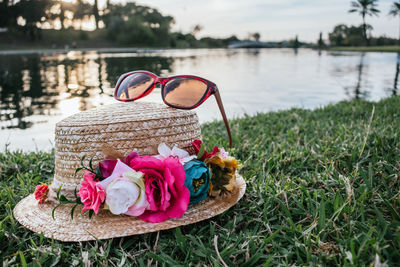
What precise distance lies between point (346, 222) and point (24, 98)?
6068 millimetres

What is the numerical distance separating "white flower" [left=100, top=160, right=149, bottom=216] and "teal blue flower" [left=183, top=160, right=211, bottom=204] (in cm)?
19

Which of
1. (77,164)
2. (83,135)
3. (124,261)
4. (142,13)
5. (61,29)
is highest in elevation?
(142,13)

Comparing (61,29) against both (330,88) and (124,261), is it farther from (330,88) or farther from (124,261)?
(124,261)

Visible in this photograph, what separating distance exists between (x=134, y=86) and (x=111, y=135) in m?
0.45

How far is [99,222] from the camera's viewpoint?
1307 mm

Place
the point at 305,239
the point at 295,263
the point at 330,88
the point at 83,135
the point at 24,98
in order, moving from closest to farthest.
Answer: the point at 295,263
the point at 305,239
the point at 83,135
the point at 24,98
the point at 330,88

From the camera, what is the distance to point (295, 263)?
1.20 m

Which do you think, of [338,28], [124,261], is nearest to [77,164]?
[124,261]

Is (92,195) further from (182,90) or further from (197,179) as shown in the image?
(182,90)

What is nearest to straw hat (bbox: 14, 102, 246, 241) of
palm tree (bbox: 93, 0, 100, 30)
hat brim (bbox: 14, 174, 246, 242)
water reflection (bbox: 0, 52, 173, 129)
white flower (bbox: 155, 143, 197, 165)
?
hat brim (bbox: 14, 174, 246, 242)

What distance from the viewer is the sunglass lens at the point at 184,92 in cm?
162

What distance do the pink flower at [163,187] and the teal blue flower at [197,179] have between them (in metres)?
0.06

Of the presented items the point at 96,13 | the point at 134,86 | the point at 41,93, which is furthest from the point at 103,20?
the point at 134,86

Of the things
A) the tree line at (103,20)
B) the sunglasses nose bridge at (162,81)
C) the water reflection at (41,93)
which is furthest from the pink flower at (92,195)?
the tree line at (103,20)
